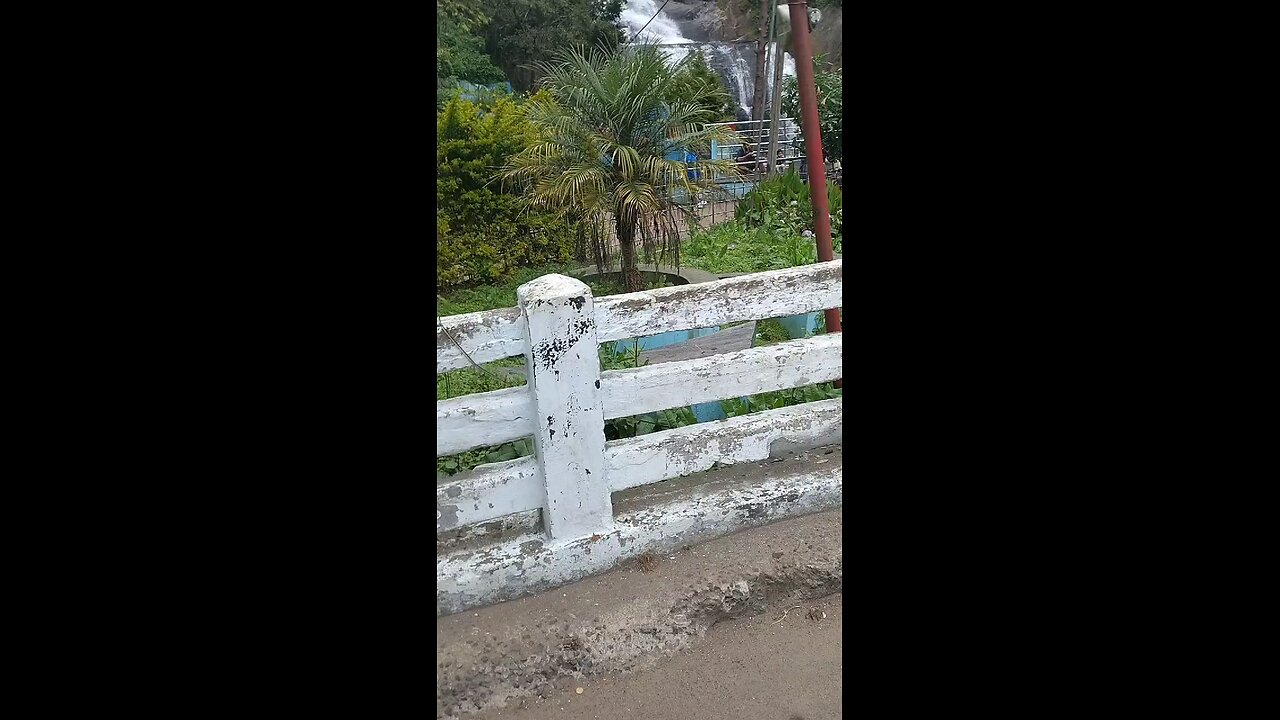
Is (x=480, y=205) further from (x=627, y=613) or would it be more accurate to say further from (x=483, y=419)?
(x=627, y=613)

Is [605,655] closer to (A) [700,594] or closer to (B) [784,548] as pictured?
(A) [700,594]

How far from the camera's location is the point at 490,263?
7.43 meters

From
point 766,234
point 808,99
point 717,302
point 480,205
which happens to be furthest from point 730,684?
point 766,234

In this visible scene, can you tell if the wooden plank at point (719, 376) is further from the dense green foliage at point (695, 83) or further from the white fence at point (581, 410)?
the dense green foliage at point (695, 83)

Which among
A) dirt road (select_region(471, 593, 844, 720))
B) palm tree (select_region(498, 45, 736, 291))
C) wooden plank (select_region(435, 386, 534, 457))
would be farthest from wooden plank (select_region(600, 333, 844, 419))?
palm tree (select_region(498, 45, 736, 291))

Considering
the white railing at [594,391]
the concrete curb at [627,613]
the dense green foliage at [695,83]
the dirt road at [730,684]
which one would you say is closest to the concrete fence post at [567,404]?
the white railing at [594,391]

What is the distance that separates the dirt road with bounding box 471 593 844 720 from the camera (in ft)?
6.56

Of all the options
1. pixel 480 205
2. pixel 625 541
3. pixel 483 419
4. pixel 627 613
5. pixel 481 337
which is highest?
pixel 480 205

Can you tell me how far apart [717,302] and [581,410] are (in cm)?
49

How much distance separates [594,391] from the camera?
7.41ft

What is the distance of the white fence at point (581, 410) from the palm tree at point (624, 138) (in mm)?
3426

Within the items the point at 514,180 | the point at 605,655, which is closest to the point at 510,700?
the point at 605,655
